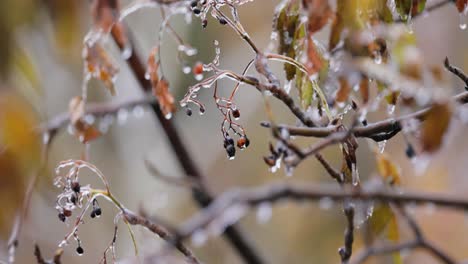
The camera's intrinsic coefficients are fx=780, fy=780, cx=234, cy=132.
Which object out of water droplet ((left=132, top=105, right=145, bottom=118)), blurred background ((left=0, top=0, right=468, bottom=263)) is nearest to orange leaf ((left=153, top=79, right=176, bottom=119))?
water droplet ((left=132, top=105, right=145, bottom=118))


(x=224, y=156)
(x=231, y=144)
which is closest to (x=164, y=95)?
(x=231, y=144)

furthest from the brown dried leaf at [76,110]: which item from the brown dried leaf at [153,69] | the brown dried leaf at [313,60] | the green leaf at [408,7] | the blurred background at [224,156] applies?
the blurred background at [224,156]

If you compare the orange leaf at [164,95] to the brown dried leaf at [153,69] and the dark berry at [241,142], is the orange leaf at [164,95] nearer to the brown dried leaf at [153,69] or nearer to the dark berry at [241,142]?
the brown dried leaf at [153,69]

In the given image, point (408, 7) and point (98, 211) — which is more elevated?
point (408, 7)

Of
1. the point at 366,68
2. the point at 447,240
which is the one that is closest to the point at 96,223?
the point at 447,240

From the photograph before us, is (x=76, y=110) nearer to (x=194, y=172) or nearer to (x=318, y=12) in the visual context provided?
(x=318, y=12)
